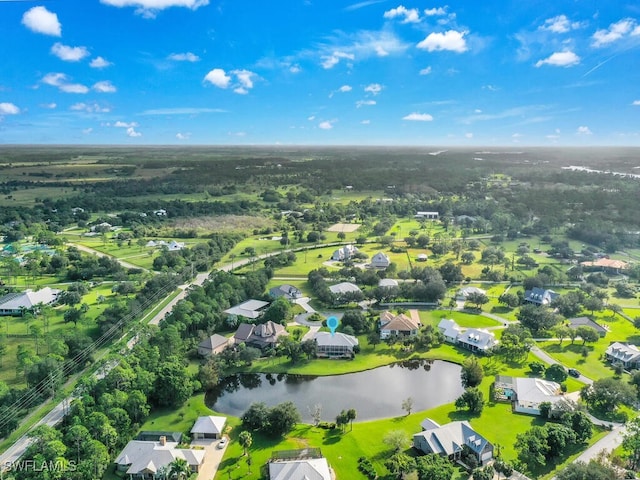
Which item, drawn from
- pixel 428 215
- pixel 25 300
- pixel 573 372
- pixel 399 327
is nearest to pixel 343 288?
pixel 399 327

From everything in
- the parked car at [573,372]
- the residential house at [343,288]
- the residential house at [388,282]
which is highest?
the residential house at [343,288]

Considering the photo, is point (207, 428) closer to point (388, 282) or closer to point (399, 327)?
point (399, 327)

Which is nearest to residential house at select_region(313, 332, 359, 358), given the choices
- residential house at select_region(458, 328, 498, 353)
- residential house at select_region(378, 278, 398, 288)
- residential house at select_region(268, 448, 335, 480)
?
residential house at select_region(458, 328, 498, 353)

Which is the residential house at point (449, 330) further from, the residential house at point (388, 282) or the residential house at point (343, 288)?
the residential house at point (343, 288)

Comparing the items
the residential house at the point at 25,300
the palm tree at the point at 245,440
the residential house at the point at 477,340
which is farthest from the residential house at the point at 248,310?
the residential house at the point at 477,340

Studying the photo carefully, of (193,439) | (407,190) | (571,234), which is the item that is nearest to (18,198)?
(407,190)

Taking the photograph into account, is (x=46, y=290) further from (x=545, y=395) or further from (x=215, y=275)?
(x=545, y=395)

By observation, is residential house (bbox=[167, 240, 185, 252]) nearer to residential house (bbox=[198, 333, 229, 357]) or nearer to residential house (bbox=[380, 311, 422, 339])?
residential house (bbox=[198, 333, 229, 357])
